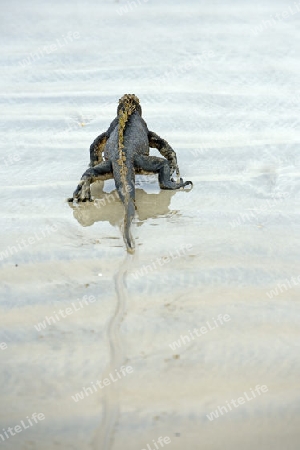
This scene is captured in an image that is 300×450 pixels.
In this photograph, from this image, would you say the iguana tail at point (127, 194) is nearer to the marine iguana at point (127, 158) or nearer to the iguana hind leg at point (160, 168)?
the marine iguana at point (127, 158)

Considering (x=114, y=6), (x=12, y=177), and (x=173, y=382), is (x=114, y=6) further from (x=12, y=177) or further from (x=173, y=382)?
(x=173, y=382)

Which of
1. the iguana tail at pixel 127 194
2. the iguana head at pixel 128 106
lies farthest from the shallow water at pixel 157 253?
the iguana head at pixel 128 106

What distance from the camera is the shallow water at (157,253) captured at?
2812 millimetres

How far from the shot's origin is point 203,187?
198 inches

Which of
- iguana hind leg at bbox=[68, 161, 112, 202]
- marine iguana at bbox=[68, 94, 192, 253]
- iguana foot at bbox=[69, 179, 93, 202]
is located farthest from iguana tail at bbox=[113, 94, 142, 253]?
iguana foot at bbox=[69, 179, 93, 202]

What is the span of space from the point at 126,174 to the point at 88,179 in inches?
14.3

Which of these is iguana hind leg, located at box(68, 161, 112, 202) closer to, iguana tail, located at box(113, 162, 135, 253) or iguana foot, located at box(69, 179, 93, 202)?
iguana foot, located at box(69, 179, 93, 202)

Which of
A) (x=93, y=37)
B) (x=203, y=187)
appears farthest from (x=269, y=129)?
(x=93, y=37)

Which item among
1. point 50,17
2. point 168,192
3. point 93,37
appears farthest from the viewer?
point 50,17

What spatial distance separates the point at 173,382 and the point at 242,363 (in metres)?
0.38

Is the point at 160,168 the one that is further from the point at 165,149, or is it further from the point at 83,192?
the point at 83,192

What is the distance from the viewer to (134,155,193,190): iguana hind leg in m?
5.07

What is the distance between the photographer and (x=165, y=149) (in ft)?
17.7

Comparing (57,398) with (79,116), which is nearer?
(57,398)
